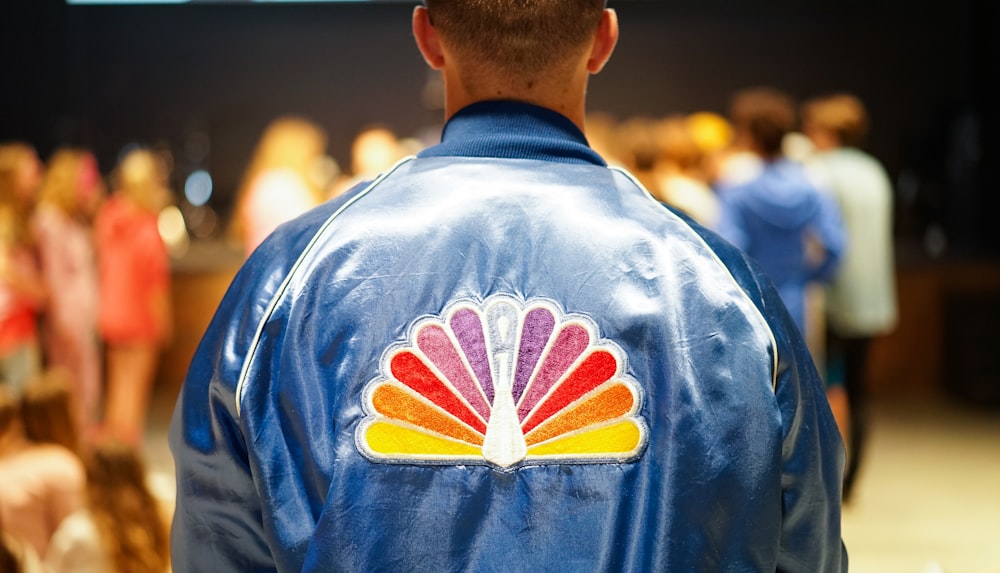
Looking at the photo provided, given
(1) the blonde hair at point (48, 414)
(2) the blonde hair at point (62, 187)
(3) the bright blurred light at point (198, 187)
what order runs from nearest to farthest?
(1) the blonde hair at point (48, 414)
(2) the blonde hair at point (62, 187)
(3) the bright blurred light at point (198, 187)

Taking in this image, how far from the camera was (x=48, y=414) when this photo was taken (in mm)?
3088

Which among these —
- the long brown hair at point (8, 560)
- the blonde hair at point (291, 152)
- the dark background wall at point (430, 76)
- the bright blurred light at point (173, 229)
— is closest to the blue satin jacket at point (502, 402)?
the long brown hair at point (8, 560)

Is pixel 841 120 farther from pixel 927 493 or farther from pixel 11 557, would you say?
pixel 11 557

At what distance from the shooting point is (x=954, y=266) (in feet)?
22.2

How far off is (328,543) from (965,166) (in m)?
10.0

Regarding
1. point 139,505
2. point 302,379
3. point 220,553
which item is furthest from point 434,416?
point 139,505

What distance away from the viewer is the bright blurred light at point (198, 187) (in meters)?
11.1

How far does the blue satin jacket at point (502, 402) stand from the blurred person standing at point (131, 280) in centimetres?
388

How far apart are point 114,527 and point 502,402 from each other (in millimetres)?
1756

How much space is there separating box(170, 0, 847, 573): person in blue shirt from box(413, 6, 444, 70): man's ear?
6cm

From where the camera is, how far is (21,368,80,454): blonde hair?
309 centimetres

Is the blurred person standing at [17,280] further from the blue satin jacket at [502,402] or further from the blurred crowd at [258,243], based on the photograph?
the blue satin jacket at [502,402]

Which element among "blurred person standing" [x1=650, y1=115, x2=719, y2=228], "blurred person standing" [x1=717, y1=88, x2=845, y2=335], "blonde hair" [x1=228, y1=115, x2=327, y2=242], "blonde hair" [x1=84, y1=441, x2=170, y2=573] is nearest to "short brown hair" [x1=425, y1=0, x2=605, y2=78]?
"blonde hair" [x1=84, y1=441, x2=170, y2=573]

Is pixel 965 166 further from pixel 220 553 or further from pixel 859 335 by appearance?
pixel 220 553
